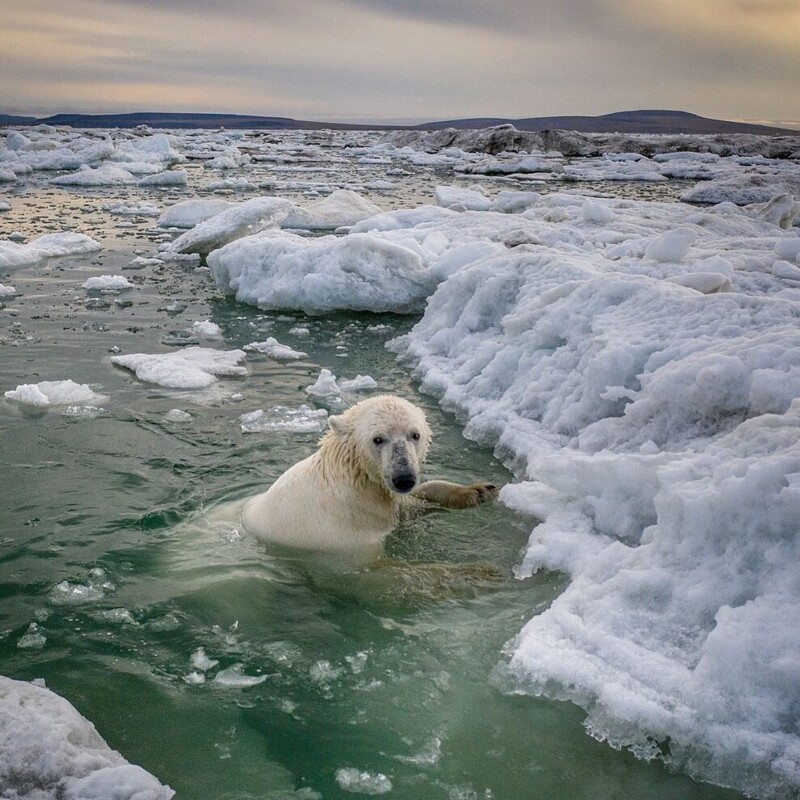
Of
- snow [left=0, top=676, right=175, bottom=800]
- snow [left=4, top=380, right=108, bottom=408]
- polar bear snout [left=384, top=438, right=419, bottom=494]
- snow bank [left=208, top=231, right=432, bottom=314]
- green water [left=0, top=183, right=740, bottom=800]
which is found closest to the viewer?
snow [left=0, top=676, right=175, bottom=800]

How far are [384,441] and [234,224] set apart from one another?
974cm

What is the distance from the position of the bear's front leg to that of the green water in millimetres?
86

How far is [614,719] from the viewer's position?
3.00m

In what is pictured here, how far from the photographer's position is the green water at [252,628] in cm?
287

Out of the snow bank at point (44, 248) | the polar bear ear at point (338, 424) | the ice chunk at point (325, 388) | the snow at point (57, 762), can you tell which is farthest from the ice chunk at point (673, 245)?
the snow bank at point (44, 248)

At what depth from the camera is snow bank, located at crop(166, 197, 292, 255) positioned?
516 inches

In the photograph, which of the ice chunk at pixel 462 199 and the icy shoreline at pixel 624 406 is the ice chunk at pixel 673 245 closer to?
the icy shoreline at pixel 624 406

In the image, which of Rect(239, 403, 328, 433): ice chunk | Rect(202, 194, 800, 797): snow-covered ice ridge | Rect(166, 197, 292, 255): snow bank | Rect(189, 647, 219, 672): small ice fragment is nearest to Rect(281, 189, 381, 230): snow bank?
Rect(166, 197, 292, 255): snow bank

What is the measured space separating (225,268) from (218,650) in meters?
8.27

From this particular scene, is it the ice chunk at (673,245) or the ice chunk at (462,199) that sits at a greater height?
the ice chunk at (462,199)

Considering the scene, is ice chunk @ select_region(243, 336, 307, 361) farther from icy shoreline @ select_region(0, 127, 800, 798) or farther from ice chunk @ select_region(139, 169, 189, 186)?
ice chunk @ select_region(139, 169, 189, 186)

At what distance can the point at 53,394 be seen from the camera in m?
6.74

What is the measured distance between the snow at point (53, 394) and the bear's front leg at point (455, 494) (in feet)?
10.9

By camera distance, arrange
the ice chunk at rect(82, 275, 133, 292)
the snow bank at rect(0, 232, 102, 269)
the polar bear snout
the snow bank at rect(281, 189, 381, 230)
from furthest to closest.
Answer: the snow bank at rect(281, 189, 381, 230) → the snow bank at rect(0, 232, 102, 269) → the ice chunk at rect(82, 275, 133, 292) → the polar bear snout
